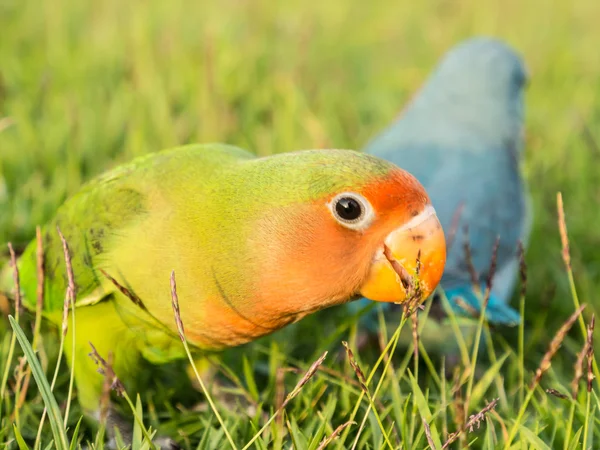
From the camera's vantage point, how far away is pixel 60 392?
2.53 m

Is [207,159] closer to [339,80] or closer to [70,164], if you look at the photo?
[70,164]

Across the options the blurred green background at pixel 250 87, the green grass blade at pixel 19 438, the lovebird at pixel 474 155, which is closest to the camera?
the green grass blade at pixel 19 438

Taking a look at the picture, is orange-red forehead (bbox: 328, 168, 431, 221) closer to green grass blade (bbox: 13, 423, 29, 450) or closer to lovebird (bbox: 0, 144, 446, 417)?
lovebird (bbox: 0, 144, 446, 417)

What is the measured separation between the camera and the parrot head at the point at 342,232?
1.90 m

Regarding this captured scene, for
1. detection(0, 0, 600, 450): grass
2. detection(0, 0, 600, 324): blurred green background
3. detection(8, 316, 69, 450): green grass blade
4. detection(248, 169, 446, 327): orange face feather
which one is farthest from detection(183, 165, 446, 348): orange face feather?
detection(0, 0, 600, 324): blurred green background

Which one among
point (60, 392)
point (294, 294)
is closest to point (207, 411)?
point (60, 392)

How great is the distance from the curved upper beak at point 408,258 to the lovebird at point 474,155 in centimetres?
88

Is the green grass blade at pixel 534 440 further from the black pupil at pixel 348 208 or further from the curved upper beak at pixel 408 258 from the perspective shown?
the black pupil at pixel 348 208

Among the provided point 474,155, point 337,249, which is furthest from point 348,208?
point 474,155

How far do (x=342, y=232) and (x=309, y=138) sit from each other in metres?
2.35

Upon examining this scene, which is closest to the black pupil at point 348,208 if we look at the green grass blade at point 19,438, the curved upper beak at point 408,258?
the curved upper beak at point 408,258

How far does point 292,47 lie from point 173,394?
12.6 feet

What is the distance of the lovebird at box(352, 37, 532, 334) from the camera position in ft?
10.4

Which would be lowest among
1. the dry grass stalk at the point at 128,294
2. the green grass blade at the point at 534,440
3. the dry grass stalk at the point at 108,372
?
the green grass blade at the point at 534,440
